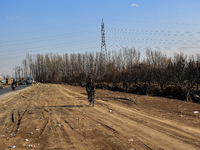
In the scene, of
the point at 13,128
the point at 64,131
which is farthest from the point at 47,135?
the point at 13,128

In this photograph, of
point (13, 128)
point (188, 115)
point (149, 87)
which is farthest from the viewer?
point (149, 87)

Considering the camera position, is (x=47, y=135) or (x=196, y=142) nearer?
(x=196, y=142)

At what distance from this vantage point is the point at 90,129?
883 centimetres

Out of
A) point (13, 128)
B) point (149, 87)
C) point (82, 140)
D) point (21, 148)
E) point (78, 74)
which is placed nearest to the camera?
point (21, 148)

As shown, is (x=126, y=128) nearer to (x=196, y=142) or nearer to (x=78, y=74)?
(x=196, y=142)

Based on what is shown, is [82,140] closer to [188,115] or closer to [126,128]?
[126,128]

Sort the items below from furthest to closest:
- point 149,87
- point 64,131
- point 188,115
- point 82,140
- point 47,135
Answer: point 149,87
point 188,115
point 64,131
point 47,135
point 82,140

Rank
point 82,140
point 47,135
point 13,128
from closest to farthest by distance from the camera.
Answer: point 82,140, point 47,135, point 13,128

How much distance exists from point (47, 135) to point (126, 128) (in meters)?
3.01

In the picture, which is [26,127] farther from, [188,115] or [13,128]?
[188,115]

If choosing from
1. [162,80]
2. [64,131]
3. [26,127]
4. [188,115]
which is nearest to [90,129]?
[64,131]

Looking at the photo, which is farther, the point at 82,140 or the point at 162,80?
the point at 162,80

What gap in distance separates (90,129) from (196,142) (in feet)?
12.4

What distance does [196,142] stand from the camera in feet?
22.7
